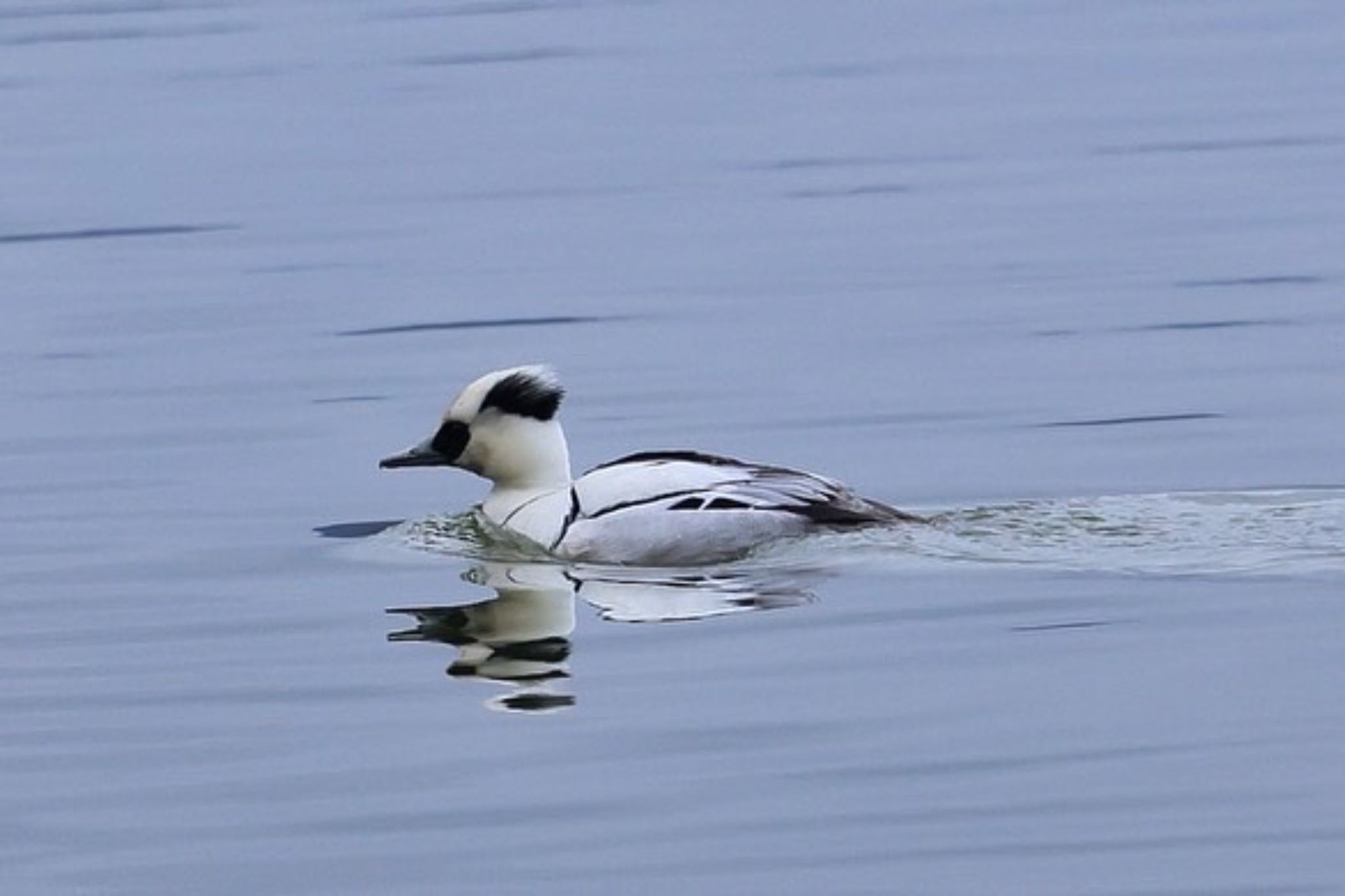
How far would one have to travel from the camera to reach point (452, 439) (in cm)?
1541

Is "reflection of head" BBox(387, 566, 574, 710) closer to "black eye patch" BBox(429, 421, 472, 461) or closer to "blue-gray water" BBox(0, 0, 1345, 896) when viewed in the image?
"blue-gray water" BBox(0, 0, 1345, 896)

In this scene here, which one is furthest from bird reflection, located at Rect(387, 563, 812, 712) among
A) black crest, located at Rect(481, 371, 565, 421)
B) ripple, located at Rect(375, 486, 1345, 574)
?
black crest, located at Rect(481, 371, 565, 421)

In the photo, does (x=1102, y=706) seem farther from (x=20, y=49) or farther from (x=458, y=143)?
(x=20, y=49)

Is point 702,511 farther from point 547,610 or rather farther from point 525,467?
point 525,467

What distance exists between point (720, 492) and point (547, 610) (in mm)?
987

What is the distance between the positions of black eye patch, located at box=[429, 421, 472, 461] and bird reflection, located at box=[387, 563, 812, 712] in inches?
30.0

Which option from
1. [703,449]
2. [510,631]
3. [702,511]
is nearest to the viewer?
[510,631]

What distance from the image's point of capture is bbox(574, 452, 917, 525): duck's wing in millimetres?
14398

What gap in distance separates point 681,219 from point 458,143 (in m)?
5.79

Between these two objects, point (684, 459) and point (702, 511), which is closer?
point (702, 511)

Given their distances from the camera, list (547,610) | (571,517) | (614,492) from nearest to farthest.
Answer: (547,610) < (614,492) < (571,517)

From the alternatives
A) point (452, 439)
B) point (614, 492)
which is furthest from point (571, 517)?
point (452, 439)

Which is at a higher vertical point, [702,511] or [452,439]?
[452,439]

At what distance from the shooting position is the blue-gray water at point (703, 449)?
1064cm
